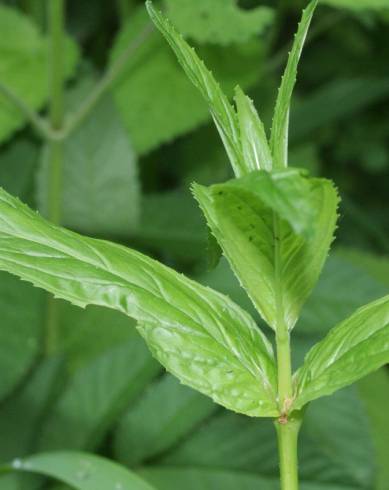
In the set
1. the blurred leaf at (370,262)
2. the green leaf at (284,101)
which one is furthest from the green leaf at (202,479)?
the green leaf at (284,101)

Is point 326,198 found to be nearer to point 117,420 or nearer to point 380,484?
point 117,420

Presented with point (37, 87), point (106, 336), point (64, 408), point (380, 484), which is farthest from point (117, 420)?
point (37, 87)

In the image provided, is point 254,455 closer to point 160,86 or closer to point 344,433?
point 344,433

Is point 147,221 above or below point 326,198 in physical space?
above

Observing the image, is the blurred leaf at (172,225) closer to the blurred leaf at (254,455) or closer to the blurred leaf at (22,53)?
the blurred leaf at (22,53)

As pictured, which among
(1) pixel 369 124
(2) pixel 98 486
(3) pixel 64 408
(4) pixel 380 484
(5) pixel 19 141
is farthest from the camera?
(1) pixel 369 124

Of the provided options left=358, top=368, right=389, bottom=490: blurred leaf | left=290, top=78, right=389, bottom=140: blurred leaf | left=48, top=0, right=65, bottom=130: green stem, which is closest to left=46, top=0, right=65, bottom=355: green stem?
left=48, top=0, right=65, bottom=130: green stem
